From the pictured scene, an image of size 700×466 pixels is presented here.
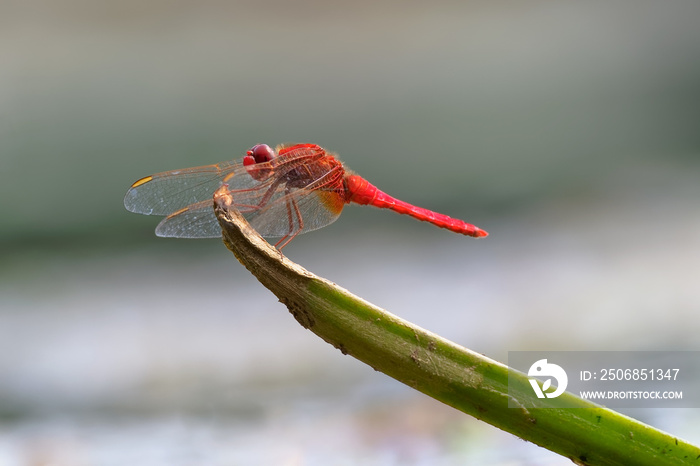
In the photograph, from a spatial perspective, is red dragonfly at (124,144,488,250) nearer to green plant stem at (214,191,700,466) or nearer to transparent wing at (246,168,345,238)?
transparent wing at (246,168,345,238)

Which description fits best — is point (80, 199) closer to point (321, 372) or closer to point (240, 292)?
point (240, 292)

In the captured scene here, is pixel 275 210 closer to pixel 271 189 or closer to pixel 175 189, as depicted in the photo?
pixel 271 189

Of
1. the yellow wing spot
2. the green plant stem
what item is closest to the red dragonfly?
the yellow wing spot

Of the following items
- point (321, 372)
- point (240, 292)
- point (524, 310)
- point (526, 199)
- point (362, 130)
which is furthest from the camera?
point (526, 199)

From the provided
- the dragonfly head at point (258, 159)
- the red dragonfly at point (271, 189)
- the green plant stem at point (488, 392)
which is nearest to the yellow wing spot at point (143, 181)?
the red dragonfly at point (271, 189)

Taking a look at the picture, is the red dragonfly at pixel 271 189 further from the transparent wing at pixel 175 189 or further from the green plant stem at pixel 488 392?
the green plant stem at pixel 488 392

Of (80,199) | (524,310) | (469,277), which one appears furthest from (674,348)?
(80,199)

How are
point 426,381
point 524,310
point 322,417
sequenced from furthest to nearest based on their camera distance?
point 524,310
point 322,417
point 426,381
